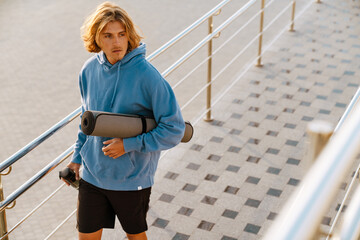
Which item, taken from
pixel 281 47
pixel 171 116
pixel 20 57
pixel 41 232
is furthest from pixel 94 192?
pixel 20 57

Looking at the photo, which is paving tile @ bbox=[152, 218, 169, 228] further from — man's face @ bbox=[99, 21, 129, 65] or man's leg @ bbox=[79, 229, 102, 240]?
man's face @ bbox=[99, 21, 129, 65]

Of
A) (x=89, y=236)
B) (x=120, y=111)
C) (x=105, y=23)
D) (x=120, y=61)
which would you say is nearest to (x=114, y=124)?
(x=120, y=111)

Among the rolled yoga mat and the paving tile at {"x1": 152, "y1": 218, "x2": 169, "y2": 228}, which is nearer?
the rolled yoga mat

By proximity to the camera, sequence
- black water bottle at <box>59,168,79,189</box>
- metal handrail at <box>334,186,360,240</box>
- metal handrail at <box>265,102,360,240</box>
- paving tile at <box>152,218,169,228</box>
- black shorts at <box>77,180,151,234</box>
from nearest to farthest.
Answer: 1. metal handrail at <box>265,102,360,240</box>
2. metal handrail at <box>334,186,360,240</box>
3. black shorts at <box>77,180,151,234</box>
4. black water bottle at <box>59,168,79,189</box>
5. paving tile at <box>152,218,169,228</box>

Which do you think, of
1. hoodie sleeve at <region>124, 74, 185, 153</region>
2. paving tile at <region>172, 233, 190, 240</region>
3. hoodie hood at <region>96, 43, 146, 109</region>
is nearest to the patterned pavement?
paving tile at <region>172, 233, 190, 240</region>

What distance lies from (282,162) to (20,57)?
16.6ft

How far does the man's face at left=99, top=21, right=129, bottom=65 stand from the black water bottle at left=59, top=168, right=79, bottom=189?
0.57 meters

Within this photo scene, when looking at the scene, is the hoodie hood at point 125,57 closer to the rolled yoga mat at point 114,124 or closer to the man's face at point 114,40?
the man's face at point 114,40

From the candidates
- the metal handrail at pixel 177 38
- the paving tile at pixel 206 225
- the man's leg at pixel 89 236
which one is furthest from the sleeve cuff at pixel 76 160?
the paving tile at pixel 206 225

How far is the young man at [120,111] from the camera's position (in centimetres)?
220

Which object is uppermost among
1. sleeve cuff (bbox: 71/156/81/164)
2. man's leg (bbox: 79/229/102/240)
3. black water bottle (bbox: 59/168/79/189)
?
sleeve cuff (bbox: 71/156/81/164)

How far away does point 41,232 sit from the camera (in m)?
4.57

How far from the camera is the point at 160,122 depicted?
88.2 inches

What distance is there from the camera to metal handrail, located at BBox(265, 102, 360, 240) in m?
0.69
